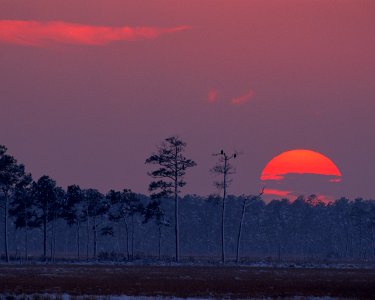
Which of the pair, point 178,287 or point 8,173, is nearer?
point 178,287

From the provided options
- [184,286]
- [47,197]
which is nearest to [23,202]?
[47,197]

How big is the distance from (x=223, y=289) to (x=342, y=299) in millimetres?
11025

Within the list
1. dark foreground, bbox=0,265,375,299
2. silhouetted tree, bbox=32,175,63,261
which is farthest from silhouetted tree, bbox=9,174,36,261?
dark foreground, bbox=0,265,375,299

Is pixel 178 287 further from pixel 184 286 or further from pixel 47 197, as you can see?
pixel 47 197

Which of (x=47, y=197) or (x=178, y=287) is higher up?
(x=47, y=197)

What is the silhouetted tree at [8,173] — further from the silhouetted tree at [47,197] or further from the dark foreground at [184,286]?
the dark foreground at [184,286]

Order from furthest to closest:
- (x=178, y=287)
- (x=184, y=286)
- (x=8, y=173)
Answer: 1. (x=8, y=173)
2. (x=184, y=286)
3. (x=178, y=287)

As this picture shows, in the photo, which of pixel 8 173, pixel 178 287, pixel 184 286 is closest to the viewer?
pixel 178 287

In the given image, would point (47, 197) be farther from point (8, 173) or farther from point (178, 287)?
point (178, 287)

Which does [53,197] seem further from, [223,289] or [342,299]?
[342,299]

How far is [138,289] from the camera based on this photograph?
60656mm

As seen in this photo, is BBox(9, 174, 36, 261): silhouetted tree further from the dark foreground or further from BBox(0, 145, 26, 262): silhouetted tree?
the dark foreground

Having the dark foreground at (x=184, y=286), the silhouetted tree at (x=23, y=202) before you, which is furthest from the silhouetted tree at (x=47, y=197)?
the dark foreground at (x=184, y=286)

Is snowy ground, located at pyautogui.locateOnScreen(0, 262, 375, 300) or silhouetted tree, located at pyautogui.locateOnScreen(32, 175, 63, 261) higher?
silhouetted tree, located at pyautogui.locateOnScreen(32, 175, 63, 261)
